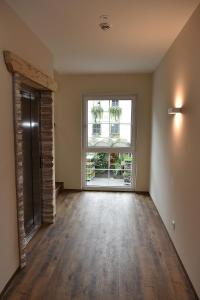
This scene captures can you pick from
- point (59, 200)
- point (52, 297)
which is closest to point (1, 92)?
point (52, 297)

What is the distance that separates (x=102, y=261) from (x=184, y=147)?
1.59m

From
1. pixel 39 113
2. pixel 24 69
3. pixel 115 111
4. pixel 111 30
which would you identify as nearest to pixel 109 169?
pixel 115 111

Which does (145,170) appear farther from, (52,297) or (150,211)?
(52,297)

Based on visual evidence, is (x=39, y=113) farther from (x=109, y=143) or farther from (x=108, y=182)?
(x=108, y=182)

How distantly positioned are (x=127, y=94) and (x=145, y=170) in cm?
177

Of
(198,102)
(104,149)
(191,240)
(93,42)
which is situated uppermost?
(93,42)

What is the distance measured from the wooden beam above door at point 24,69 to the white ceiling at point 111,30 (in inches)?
18.8

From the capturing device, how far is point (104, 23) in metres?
2.45

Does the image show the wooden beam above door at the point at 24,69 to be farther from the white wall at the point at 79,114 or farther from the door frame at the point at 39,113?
the white wall at the point at 79,114

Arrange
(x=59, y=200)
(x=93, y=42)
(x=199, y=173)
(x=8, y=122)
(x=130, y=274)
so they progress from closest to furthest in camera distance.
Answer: (x=199, y=173), (x=8, y=122), (x=130, y=274), (x=93, y=42), (x=59, y=200)

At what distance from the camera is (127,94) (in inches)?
197

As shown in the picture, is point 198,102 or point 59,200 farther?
point 59,200

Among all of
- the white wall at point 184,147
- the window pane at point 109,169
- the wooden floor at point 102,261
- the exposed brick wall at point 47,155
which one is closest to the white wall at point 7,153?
the wooden floor at point 102,261

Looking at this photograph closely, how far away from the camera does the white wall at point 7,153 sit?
202cm
